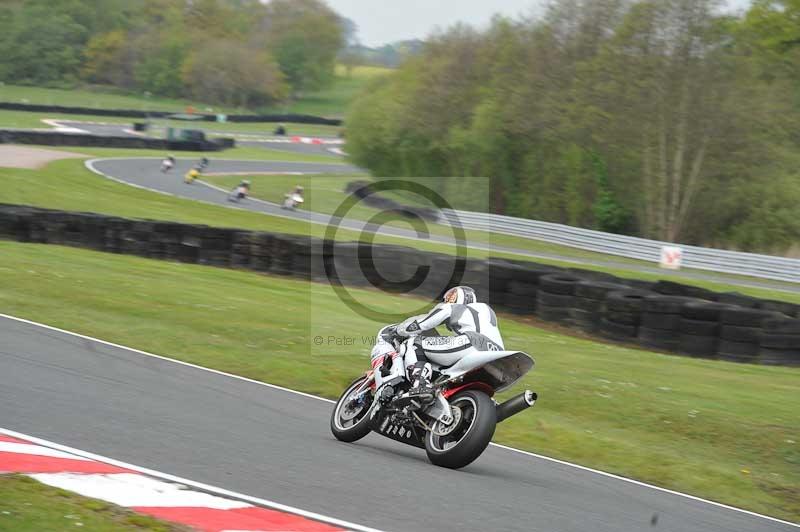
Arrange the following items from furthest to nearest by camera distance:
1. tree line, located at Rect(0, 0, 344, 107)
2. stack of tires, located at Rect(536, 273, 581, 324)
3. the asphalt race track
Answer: tree line, located at Rect(0, 0, 344, 107)
the asphalt race track
stack of tires, located at Rect(536, 273, 581, 324)

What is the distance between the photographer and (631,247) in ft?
110

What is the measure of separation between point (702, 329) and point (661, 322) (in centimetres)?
57

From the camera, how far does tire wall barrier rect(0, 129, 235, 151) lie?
46.9m

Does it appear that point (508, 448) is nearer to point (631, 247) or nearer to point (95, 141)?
point (631, 247)

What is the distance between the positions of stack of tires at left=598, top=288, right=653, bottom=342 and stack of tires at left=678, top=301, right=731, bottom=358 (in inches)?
27.9

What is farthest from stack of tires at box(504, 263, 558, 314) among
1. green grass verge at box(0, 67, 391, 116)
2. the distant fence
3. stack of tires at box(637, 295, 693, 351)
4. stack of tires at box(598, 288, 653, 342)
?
the distant fence

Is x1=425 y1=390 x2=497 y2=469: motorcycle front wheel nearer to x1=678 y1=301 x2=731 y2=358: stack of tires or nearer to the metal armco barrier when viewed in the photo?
x1=678 y1=301 x2=731 y2=358: stack of tires

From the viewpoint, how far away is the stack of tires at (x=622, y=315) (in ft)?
48.9

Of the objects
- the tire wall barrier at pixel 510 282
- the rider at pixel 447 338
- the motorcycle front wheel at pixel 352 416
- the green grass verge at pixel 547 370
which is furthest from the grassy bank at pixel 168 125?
the rider at pixel 447 338

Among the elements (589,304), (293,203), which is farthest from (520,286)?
(293,203)

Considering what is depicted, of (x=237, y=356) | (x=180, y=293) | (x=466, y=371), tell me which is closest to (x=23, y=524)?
(x=466, y=371)

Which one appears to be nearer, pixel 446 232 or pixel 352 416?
pixel 352 416

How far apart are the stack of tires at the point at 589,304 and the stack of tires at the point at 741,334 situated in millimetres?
1756

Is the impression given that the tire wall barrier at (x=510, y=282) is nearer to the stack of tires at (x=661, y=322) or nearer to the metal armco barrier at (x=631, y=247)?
the stack of tires at (x=661, y=322)
